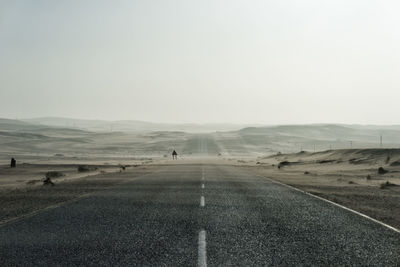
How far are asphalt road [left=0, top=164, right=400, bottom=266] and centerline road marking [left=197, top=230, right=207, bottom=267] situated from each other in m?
0.01

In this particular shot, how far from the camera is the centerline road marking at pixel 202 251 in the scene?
256 inches

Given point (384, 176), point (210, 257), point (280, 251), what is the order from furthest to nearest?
point (384, 176) → point (280, 251) → point (210, 257)

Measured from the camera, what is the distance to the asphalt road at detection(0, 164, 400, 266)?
6898 mm

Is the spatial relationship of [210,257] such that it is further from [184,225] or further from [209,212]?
[209,212]

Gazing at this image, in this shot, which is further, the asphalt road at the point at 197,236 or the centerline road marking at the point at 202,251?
the asphalt road at the point at 197,236

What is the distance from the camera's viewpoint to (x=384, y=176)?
28781 mm

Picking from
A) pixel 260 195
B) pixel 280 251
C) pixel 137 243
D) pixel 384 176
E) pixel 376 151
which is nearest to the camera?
pixel 280 251

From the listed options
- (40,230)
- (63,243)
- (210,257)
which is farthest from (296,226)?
(40,230)

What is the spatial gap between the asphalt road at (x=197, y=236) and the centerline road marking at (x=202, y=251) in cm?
1

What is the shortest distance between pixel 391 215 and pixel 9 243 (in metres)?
10.2

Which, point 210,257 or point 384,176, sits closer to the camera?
point 210,257

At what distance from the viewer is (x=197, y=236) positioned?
8.53 m

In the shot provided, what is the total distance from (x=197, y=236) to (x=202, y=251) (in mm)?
1255

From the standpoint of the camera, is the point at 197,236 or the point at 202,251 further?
the point at 197,236
